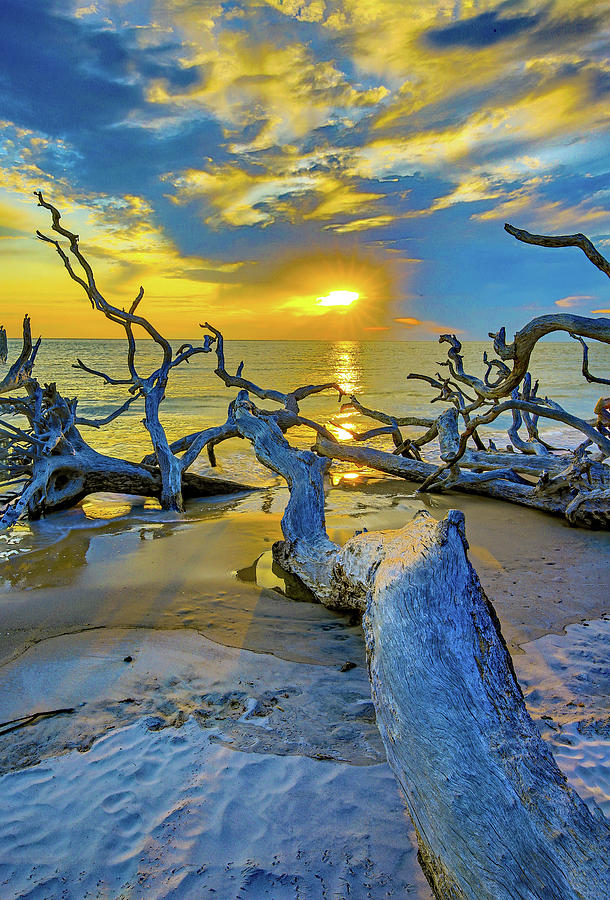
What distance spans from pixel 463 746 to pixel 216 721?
1.40 m

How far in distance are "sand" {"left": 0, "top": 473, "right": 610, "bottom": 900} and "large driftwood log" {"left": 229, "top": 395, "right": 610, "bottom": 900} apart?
1.33ft

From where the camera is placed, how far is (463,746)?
1728mm

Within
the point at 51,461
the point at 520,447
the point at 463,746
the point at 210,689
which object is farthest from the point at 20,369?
the point at 520,447

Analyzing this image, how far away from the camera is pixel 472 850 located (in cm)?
146

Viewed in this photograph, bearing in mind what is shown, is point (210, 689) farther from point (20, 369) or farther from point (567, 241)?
point (20, 369)

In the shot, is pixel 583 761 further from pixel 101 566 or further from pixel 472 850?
pixel 101 566

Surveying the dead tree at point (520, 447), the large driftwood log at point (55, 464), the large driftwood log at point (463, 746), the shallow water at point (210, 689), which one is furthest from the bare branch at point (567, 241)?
the large driftwood log at point (55, 464)

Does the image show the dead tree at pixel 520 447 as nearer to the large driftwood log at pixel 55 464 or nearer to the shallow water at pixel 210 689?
the shallow water at pixel 210 689

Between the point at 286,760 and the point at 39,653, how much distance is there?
202cm

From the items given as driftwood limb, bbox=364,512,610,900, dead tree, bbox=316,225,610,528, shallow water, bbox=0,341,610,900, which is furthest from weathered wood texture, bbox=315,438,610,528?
driftwood limb, bbox=364,512,610,900

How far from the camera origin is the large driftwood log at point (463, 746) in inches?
55.1

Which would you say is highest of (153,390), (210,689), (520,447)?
(153,390)

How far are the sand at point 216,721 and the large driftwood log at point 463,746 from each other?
407mm

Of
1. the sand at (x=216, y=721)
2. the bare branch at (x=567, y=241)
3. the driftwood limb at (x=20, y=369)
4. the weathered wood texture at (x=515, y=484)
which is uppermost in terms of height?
the bare branch at (x=567, y=241)
